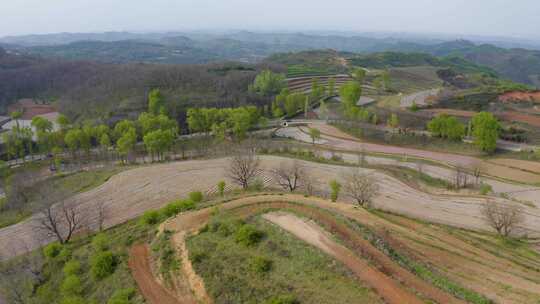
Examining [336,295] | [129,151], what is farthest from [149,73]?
[336,295]

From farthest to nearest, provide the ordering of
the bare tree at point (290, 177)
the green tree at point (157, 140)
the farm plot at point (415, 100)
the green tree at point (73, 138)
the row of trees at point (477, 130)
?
the farm plot at point (415, 100), the green tree at point (73, 138), the row of trees at point (477, 130), the green tree at point (157, 140), the bare tree at point (290, 177)

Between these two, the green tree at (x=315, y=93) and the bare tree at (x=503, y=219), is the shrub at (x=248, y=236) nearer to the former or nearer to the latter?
the bare tree at (x=503, y=219)

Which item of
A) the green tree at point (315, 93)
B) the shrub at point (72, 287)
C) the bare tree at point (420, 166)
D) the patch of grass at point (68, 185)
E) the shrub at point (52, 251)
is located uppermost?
the green tree at point (315, 93)

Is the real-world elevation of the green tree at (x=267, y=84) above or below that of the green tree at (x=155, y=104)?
above

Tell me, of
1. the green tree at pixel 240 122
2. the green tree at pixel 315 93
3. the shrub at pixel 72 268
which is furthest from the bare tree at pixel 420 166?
the green tree at pixel 315 93

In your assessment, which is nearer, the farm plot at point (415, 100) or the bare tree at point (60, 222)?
the bare tree at point (60, 222)

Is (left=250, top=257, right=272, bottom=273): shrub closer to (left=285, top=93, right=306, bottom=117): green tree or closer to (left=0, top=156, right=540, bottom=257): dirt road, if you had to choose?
(left=0, top=156, right=540, bottom=257): dirt road
